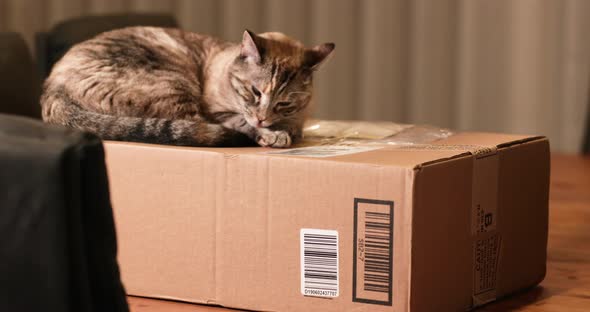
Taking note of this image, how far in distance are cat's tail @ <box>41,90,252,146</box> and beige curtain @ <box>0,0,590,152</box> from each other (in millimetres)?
1920

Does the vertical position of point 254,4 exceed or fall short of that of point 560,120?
it exceeds it

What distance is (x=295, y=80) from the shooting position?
1.72 meters

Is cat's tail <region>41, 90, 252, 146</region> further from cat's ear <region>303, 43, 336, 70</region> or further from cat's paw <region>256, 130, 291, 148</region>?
cat's ear <region>303, 43, 336, 70</region>

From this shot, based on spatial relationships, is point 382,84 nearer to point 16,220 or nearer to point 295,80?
point 295,80

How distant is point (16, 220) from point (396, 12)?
289cm

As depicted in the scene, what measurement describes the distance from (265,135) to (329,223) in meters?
0.30

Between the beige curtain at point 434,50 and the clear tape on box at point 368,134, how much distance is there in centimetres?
155

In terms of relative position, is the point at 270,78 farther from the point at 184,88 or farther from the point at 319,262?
the point at 319,262

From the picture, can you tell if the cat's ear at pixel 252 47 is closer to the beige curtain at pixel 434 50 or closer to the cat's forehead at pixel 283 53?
the cat's forehead at pixel 283 53

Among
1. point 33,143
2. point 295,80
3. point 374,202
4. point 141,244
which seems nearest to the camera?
point 33,143

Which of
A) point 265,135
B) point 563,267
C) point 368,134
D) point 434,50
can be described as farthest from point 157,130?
point 434,50

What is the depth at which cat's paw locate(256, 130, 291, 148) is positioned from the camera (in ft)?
5.03

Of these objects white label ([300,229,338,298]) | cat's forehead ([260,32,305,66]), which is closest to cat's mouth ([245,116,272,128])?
cat's forehead ([260,32,305,66])

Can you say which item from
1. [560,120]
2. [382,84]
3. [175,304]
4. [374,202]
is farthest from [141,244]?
[560,120]
